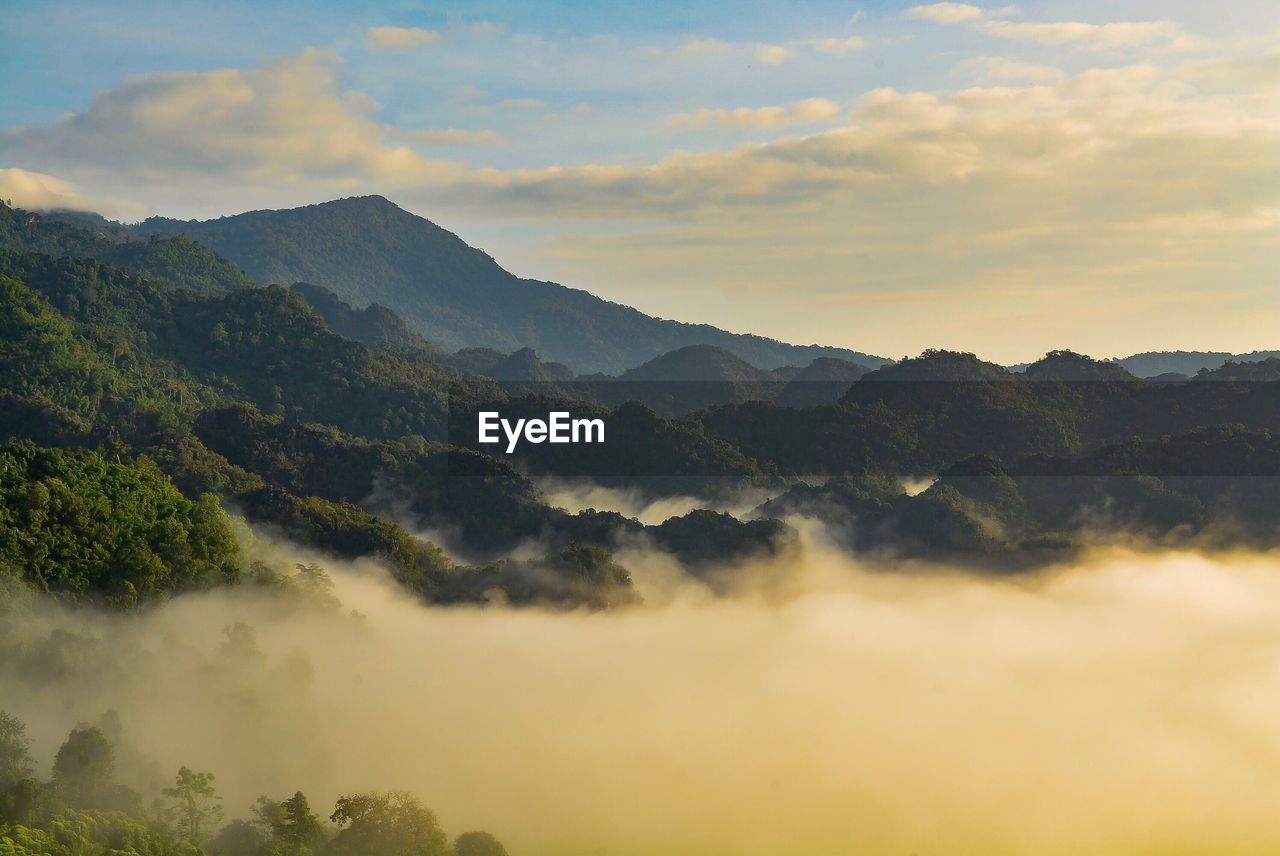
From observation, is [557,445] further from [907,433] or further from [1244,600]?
[1244,600]

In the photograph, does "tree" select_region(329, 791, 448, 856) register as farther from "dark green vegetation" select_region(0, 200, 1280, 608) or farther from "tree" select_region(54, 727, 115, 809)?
"dark green vegetation" select_region(0, 200, 1280, 608)

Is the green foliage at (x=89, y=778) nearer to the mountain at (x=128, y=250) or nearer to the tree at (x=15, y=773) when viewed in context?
the tree at (x=15, y=773)

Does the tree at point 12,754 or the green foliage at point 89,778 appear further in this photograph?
the green foliage at point 89,778

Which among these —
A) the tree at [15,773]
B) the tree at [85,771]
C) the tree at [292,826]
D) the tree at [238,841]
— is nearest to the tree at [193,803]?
the tree at [238,841]

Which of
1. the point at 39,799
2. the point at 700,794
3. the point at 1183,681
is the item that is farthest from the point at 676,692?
the point at 39,799

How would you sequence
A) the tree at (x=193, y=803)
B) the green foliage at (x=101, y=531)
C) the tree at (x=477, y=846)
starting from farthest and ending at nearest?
the green foliage at (x=101, y=531) < the tree at (x=477, y=846) < the tree at (x=193, y=803)

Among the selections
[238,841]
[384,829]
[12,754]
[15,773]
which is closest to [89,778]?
[15,773]

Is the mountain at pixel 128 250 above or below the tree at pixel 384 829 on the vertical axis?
above
